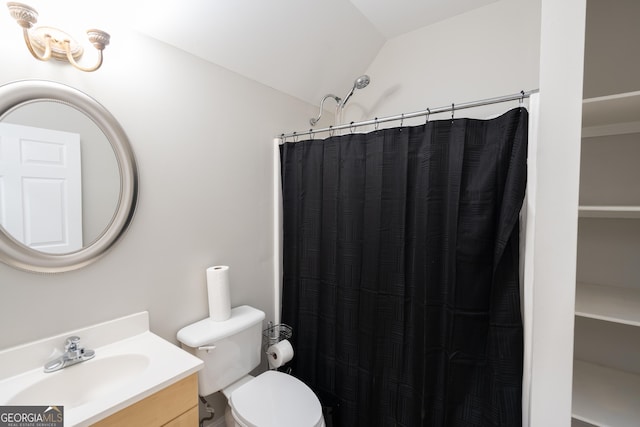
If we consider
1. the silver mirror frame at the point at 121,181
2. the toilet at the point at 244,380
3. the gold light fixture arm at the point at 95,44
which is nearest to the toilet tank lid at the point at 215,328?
the toilet at the point at 244,380

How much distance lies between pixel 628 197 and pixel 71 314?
252cm

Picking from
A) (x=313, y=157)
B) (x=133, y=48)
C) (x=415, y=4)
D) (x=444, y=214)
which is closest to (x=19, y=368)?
(x=133, y=48)

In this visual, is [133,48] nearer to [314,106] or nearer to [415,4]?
[314,106]

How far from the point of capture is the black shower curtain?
1.19 meters

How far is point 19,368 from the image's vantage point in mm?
965

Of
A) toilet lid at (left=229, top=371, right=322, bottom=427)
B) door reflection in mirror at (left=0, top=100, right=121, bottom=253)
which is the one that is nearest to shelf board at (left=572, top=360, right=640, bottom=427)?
toilet lid at (left=229, top=371, right=322, bottom=427)

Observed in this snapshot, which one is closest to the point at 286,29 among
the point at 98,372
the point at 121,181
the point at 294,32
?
the point at 294,32

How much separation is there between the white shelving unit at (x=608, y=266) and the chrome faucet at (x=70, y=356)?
196 centimetres

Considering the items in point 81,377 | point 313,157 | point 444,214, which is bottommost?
point 81,377

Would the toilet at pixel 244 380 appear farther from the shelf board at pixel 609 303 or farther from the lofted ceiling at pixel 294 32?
the lofted ceiling at pixel 294 32

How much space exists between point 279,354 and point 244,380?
24cm

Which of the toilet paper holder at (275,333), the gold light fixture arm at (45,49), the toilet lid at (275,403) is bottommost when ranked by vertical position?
the toilet lid at (275,403)

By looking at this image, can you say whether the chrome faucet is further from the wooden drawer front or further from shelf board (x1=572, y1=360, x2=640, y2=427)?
shelf board (x1=572, y1=360, x2=640, y2=427)

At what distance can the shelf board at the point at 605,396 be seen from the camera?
1.04m
